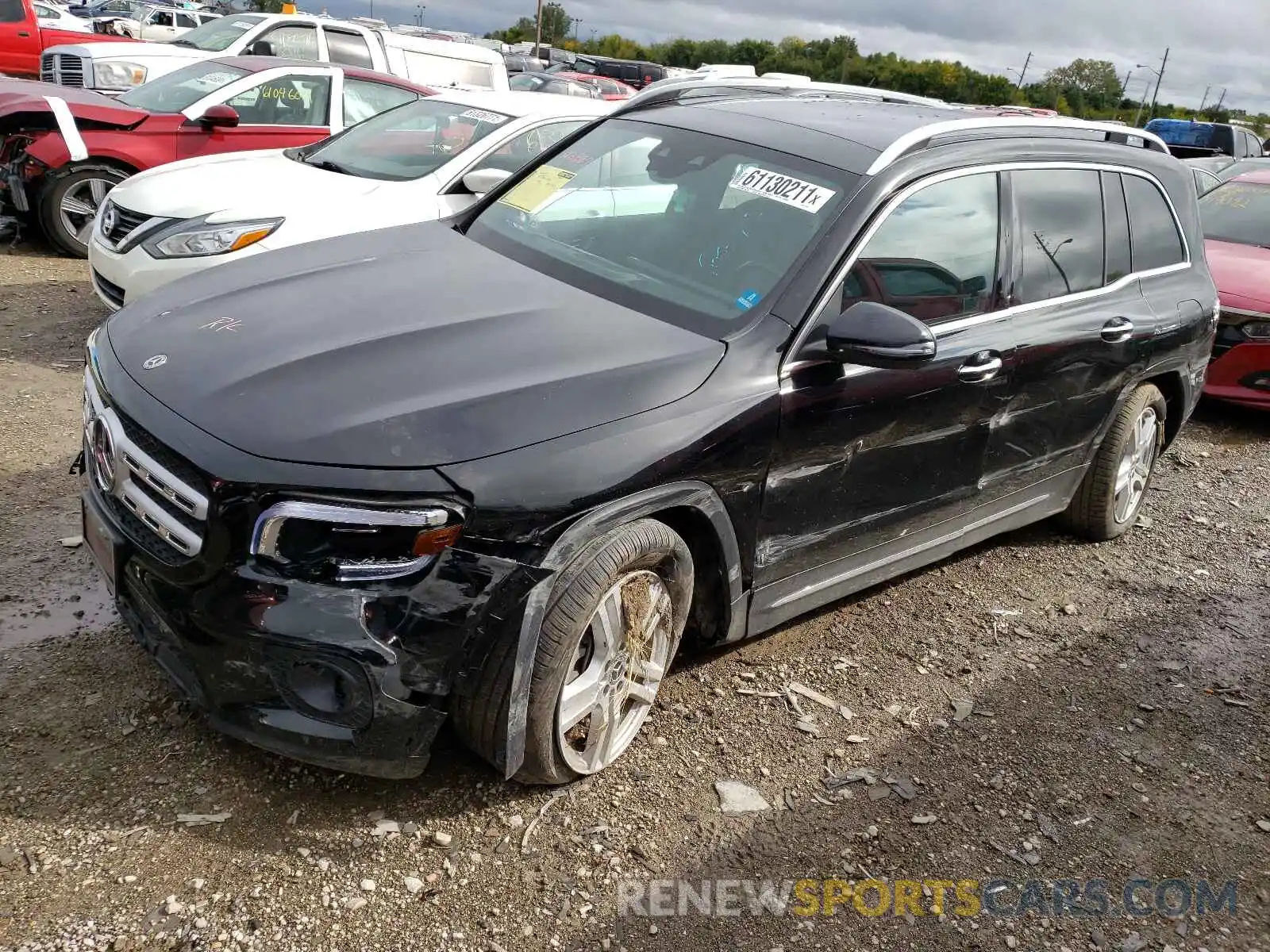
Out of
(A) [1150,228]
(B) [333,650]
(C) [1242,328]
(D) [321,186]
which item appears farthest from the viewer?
(C) [1242,328]

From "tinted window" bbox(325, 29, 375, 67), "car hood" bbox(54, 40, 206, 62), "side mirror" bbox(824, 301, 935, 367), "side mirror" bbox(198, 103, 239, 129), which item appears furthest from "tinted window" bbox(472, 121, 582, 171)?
"tinted window" bbox(325, 29, 375, 67)

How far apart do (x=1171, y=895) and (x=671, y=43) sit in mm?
93747

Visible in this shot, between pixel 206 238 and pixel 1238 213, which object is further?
pixel 1238 213

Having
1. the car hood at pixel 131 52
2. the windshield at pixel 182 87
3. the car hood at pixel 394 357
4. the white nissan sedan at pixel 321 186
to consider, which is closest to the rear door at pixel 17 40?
the car hood at pixel 131 52

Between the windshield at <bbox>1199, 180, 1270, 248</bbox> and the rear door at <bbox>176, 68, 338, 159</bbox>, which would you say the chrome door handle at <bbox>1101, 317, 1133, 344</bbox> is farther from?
the rear door at <bbox>176, 68, 338, 159</bbox>

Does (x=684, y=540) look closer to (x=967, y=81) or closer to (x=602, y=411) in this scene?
(x=602, y=411)

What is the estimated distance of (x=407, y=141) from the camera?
6867 millimetres

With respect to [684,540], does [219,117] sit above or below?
above

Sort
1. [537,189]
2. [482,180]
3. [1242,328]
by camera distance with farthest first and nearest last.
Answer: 1. [1242,328]
2. [482,180]
3. [537,189]

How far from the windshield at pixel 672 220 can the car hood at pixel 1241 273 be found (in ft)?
14.9

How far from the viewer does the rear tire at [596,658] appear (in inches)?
107

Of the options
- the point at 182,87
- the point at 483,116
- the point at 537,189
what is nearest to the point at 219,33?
the point at 182,87

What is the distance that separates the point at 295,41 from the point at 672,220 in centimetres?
952

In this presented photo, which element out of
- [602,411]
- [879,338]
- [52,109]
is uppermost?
[52,109]
